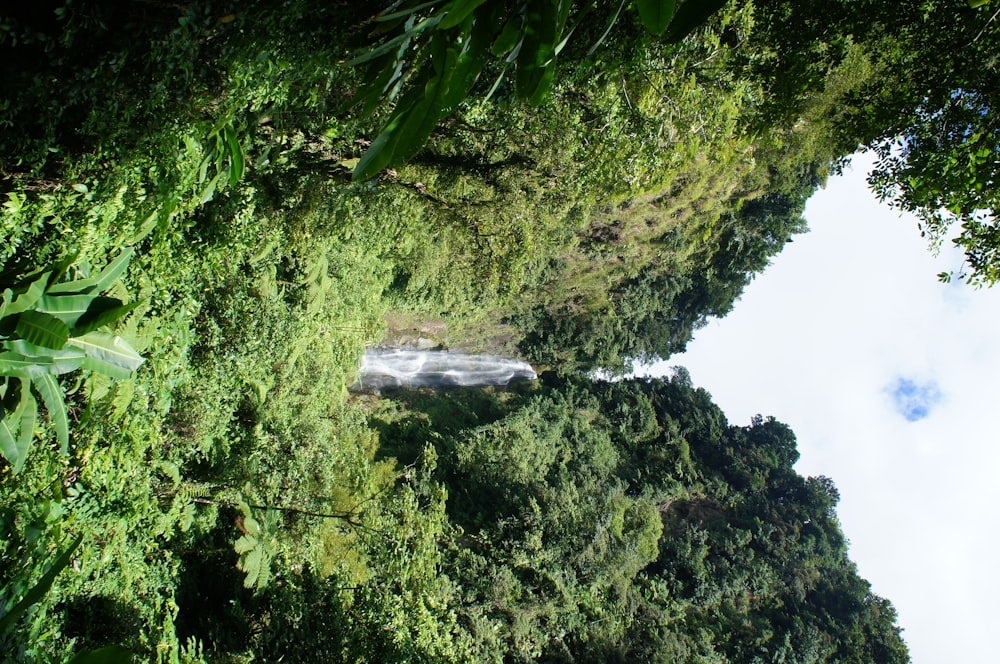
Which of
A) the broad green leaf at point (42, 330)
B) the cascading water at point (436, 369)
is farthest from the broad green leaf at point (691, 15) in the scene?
the cascading water at point (436, 369)

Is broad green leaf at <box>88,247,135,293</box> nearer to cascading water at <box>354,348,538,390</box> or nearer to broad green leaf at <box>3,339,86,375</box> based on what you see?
broad green leaf at <box>3,339,86,375</box>

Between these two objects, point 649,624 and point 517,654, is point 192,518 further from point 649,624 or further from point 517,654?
point 649,624

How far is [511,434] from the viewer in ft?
69.2

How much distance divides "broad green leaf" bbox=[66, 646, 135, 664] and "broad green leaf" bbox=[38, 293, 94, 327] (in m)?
3.39

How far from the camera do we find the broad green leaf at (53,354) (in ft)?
11.7

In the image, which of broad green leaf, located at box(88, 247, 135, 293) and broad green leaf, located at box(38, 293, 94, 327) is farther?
broad green leaf, located at box(88, 247, 135, 293)

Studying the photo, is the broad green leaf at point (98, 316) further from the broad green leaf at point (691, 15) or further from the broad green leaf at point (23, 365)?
the broad green leaf at point (691, 15)

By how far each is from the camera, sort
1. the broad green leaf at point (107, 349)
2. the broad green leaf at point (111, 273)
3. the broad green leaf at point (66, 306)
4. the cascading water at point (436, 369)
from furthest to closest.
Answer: the cascading water at point (436, 369) → the broad green leaf at point (111, 273) → the broad green leaf at point (107, 349) → the broad green leaf at point (66, 306)

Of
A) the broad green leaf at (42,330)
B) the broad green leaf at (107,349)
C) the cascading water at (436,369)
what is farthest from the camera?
the cascading water at (436,369)

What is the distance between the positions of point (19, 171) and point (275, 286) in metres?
4.42

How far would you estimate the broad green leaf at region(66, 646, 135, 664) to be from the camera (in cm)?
100

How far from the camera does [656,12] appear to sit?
44.1 inches

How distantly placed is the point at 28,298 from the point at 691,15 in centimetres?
408

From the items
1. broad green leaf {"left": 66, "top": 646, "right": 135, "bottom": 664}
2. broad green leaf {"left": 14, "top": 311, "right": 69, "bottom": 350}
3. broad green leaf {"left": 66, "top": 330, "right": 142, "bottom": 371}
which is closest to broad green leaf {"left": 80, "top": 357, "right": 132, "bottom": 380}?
broad green leaf {"left": 66, "top": 330, "right": 142, "bottom": 371}
